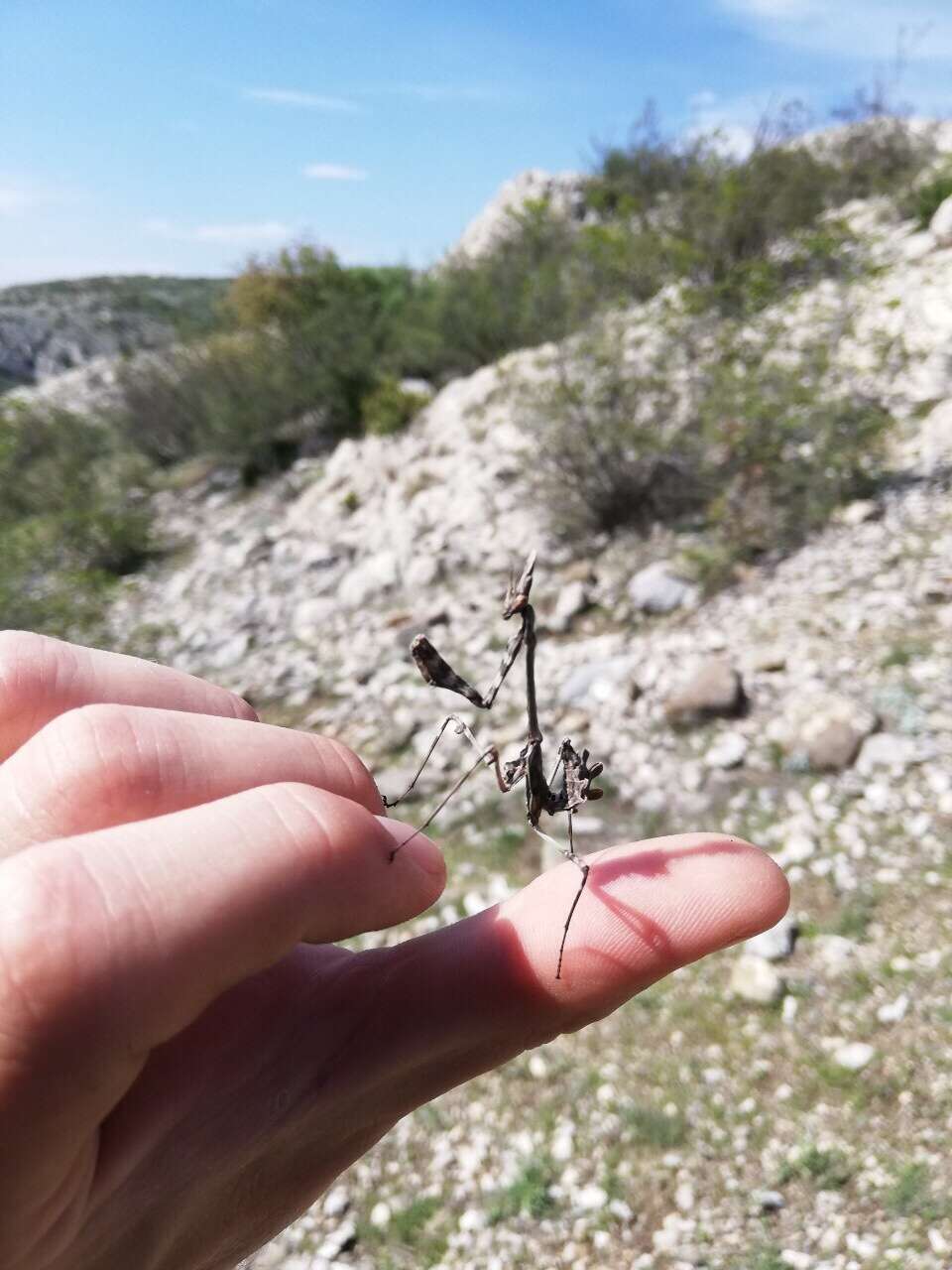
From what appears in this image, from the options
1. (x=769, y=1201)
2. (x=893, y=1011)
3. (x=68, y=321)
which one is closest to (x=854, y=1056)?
(x=893, y=1011)

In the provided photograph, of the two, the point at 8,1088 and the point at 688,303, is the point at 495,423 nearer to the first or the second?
the point at 688,303

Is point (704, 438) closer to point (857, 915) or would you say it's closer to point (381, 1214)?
point (857, 915)

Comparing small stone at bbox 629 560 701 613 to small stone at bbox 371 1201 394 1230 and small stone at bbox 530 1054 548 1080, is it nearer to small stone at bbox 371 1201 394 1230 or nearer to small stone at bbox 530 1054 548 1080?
small stone at bbox 530 1054 548 1080

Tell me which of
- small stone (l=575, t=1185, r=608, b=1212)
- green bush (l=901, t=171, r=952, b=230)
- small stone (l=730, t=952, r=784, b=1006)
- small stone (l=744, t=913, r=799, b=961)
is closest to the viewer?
small stone (l=575, t=1185, r=608, b=1212)

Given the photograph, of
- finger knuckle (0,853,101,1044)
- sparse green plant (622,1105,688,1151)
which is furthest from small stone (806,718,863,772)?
finger knuckle (0,853,101,1044)

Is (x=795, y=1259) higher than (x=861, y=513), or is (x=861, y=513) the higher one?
(x=861, y=513)

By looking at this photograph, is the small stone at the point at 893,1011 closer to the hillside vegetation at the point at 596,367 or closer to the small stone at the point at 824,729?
the small stone at the point at 824,729

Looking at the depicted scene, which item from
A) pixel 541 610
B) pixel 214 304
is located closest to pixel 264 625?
pixel 541 610
